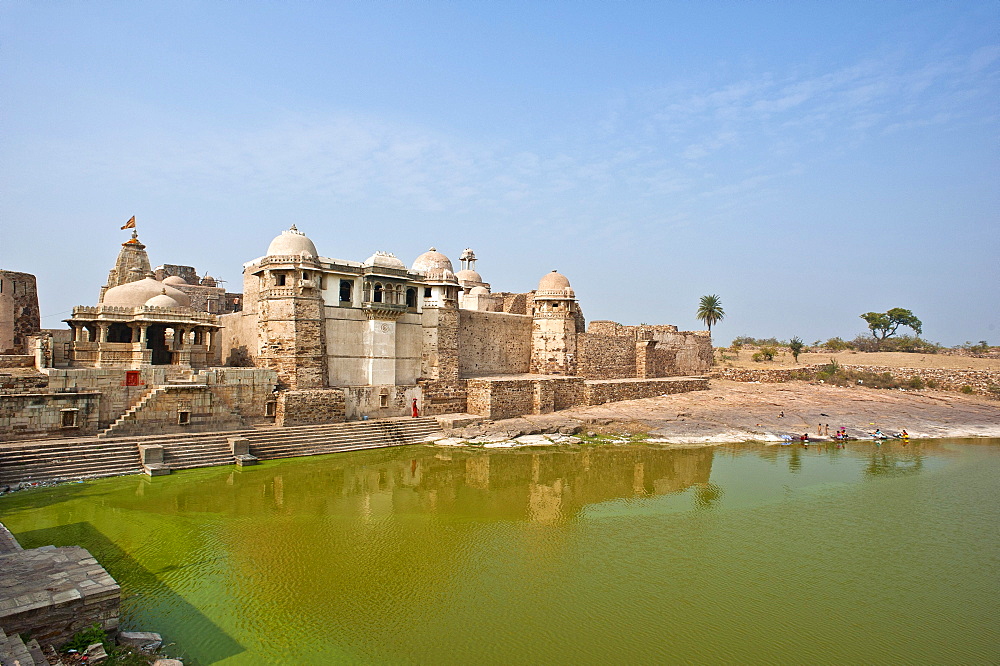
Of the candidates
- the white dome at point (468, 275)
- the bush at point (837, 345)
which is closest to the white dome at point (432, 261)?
the white dome at point (468, 275)

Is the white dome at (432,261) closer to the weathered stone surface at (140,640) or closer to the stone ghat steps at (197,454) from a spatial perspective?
the stone ghat steps at (197,454)

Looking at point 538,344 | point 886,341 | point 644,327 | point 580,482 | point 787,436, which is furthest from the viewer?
point 886,341

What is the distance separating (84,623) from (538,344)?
2022 cm

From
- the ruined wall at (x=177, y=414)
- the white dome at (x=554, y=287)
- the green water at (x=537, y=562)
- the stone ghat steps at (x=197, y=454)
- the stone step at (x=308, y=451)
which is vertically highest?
the white dome at (x=554, y=287)

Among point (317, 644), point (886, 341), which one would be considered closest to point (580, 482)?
point (317, 644)

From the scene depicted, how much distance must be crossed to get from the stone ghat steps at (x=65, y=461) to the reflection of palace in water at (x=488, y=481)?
283 centimetres

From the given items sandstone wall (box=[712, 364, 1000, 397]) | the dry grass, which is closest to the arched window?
sandstone wall (box=[712, 364, 1000, 397])

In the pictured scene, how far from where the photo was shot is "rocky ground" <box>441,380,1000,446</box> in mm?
18750

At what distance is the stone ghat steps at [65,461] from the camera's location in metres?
11.1

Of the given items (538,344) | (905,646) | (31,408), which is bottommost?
(905,646)

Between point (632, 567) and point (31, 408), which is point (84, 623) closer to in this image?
point (632, 567)

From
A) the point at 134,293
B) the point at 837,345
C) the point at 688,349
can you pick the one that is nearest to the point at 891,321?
the point at 837,345

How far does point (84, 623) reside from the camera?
547 centimetres

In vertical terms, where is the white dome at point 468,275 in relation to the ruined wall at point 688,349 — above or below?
above
